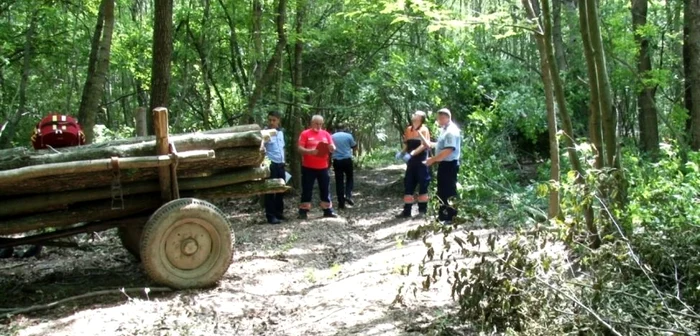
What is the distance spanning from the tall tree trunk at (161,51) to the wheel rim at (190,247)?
11.7 feet

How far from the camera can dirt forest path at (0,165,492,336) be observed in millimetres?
5504

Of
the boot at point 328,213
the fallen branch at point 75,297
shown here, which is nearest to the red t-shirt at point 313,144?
the boot at point 328,213

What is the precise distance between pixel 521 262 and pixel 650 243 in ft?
3.23

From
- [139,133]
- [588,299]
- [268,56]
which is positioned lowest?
[588,299]

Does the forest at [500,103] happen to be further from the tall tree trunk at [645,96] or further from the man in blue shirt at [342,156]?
the man in blue shirt at [342,156]

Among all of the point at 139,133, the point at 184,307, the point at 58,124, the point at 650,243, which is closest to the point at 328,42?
the point at 139,133

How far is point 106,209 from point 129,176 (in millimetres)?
445

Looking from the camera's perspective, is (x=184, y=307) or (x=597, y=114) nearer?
(x=597, y=114)

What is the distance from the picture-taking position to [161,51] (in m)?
9.65

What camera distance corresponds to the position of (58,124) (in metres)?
6.98

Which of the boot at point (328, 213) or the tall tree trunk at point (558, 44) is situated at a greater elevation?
the tall tree trunk at point (558, 44)

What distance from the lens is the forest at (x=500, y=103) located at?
4.47 m

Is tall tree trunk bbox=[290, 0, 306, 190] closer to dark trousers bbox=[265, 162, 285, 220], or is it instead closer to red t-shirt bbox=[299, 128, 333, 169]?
red t-shirt bbox=[299, 128, 333, 169]

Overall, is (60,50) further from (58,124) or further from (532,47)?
(532,47)
